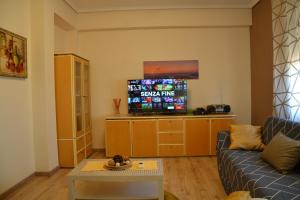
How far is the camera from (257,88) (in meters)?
4.22

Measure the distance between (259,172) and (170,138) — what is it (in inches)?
85.1

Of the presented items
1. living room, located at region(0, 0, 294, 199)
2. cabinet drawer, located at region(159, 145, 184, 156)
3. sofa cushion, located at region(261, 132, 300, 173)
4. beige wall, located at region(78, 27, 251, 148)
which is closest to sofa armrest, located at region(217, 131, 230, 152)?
sofa cushion, located at region(261, 132, 300, 173)

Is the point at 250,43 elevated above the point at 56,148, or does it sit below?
above

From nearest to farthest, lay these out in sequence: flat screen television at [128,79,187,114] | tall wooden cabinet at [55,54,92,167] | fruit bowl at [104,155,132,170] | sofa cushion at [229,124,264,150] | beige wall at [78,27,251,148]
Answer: fruit bowl at [104,155,132,170]
sofa cushion at [229,124,264,150]
tall wooden cabinet at [55,54,92,167]
flat screen television at [128,79,187,114]
beige wall at [78,27,251,148]

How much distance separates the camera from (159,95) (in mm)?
4184

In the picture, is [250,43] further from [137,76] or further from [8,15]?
[8,15]

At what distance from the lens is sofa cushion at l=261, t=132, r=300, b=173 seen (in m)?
1.98

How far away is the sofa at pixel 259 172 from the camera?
165cm

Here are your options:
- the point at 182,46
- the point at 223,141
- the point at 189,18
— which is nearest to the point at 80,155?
the point at 223,141

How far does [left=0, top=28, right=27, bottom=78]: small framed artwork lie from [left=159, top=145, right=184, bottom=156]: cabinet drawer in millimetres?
2392

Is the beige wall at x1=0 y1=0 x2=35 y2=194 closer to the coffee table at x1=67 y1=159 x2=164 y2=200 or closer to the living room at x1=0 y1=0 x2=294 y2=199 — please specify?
the living room at x1=0 y1=0 x2=294 y2=199

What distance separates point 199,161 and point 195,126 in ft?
1.91

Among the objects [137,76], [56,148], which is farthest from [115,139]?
[137,76]

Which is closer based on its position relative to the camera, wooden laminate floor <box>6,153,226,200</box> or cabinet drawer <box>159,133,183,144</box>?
wooden laminate floor <box>6,153,226,200</box>
